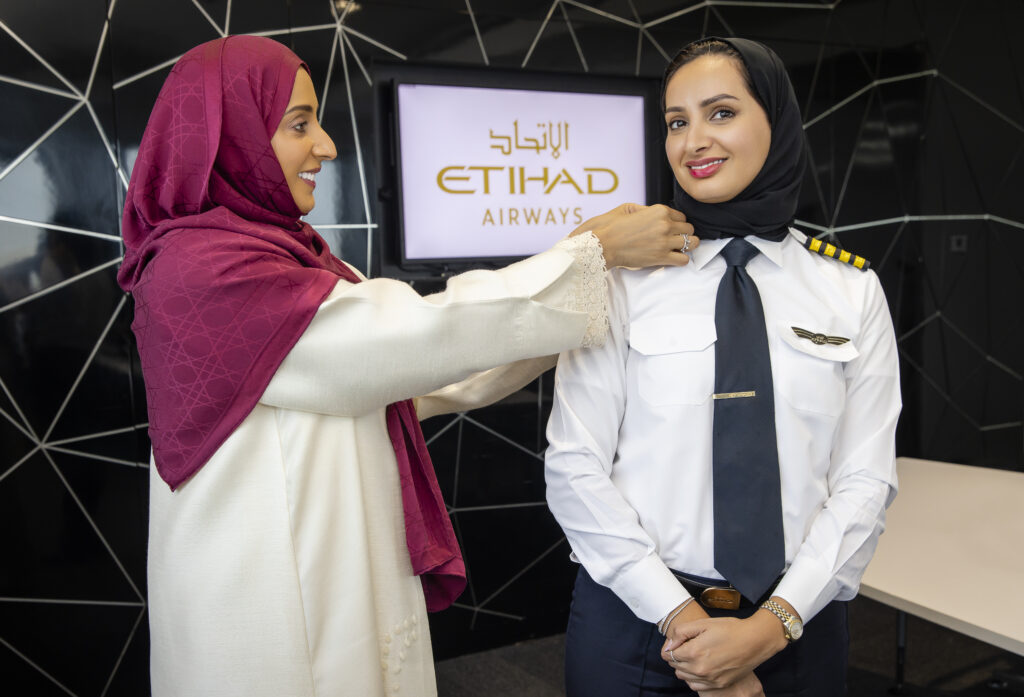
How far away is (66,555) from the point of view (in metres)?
2.49

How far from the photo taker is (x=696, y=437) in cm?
125

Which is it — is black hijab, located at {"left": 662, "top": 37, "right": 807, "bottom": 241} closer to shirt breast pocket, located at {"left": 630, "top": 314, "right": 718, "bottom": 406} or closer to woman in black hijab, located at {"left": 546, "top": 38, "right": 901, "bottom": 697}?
woman in black hijab, located at {"left": 546, "top": 38, "right": 901, "bottom": 697}

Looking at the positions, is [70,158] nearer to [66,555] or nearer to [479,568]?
[66,555]

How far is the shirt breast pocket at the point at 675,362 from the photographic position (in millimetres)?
1258

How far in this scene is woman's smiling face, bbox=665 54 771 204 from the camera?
1.26 m

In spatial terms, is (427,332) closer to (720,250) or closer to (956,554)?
(720,250)

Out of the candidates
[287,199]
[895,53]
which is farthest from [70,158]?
[895,53]

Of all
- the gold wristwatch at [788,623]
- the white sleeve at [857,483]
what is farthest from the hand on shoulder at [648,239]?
the gold wristwatch at [788,623]

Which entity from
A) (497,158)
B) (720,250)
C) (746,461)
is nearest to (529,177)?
(497,158)

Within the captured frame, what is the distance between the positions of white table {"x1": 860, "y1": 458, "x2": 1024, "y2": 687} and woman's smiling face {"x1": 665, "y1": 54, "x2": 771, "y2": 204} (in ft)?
3.67

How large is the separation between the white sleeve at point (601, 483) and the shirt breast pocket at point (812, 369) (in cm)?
26

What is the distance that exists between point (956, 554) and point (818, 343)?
3.76 feet

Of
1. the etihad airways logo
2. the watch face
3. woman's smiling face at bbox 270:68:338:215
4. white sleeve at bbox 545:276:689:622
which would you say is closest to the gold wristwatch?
the watch face

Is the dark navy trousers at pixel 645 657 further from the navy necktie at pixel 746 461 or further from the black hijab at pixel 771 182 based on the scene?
the black hijab at pixel 771 182
